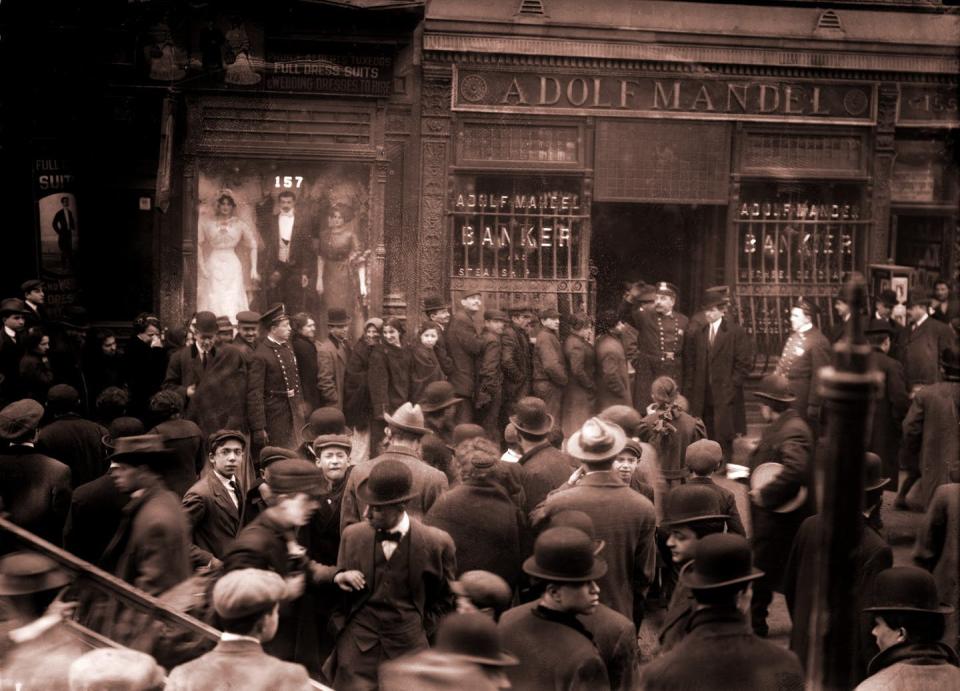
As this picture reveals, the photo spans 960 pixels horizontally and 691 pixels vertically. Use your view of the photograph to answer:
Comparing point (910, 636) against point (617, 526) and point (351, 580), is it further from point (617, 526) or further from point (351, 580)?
point (351, 580)

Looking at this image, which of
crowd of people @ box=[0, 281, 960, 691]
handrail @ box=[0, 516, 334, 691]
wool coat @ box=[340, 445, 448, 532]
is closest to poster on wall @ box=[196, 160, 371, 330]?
crowd of people @ box=[0, 281, 960, 691]

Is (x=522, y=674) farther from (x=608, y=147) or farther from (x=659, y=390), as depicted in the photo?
(x=608, y=147)

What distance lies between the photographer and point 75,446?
28.5 ft

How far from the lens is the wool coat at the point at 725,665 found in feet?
15.3

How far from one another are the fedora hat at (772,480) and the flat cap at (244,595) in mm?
3855

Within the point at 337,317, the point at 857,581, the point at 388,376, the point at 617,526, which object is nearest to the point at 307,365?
the point at 388,376

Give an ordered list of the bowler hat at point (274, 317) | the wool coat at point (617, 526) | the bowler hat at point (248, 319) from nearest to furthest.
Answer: the wool coat at point (617, 526), the bowler hat at point (274, 317), the bowler hat at point (248, 319)

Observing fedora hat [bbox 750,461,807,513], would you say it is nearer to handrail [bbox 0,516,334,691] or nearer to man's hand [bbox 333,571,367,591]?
man's hand [bbox 333,571,367,591]

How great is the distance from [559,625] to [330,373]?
25.2ft

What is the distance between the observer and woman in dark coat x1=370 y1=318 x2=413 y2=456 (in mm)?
12430

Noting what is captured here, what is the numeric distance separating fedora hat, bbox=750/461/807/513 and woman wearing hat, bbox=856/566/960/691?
2.13 meters

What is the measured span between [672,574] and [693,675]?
3.36 meters

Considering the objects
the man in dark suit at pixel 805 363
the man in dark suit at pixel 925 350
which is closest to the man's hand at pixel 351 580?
the man in dark suit at pixel 805 363

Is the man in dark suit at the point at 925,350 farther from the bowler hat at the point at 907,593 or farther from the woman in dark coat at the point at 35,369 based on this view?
the woman in dark coat at the point at 35,369
